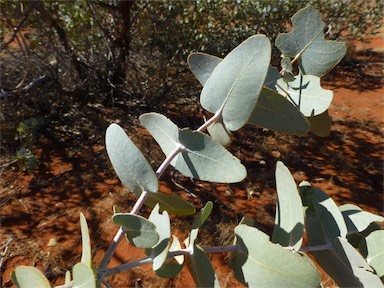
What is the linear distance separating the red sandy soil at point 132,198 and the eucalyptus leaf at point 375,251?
4.85 ft

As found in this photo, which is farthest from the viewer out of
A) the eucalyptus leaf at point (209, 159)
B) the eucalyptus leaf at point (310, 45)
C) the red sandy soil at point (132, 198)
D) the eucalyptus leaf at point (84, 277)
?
the red sandy soil at point (132, 198)

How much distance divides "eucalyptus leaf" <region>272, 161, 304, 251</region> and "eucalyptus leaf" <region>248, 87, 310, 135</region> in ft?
0.20

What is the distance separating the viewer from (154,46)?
357 centimetres

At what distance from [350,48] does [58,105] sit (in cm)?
501

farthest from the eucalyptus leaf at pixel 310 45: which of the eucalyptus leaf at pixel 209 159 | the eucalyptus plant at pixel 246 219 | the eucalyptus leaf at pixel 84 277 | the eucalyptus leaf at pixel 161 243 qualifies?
the eucalyptus leaf at pixel 84 277


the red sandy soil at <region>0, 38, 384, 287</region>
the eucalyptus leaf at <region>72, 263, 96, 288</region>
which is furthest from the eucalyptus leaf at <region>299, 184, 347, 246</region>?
the red sandy soil at <region>0, 38, 384, 287</region>

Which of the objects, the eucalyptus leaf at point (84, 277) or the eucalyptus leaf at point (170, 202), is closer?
the eucalyptus leaf at point (84, 277)

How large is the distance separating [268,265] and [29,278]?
12.3 inches

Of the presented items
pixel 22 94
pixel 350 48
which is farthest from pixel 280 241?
pixel 350 48

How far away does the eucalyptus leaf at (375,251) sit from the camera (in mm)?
530

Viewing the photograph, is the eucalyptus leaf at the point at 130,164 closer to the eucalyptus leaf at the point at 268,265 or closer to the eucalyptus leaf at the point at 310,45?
the eucalyptus leaf at the point at 268,265

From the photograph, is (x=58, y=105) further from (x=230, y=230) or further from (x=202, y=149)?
(x=202, y=149)

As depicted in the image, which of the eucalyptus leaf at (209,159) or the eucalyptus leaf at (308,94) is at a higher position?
the eucalyptus leaf at (308,94)

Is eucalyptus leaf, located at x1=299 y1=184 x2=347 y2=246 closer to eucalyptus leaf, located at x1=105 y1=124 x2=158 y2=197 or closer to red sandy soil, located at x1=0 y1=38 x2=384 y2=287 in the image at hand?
A: eucalyptus leaf, located at x1=105 y1=124 x2=158 y2=197
